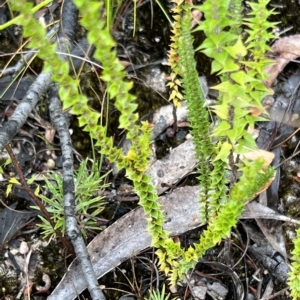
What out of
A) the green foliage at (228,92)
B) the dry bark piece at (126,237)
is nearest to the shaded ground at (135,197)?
the dry bark piece at (126,237)

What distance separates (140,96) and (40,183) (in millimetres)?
543

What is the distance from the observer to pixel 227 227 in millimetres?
1229

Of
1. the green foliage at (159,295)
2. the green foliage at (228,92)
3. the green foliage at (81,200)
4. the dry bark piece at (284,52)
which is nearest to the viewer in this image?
the green foliage at (228,92)

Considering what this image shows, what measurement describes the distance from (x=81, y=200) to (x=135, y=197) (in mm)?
213

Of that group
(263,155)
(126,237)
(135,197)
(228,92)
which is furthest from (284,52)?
(228,92)

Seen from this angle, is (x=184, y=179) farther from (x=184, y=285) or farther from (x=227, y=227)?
(x=227, y=227)

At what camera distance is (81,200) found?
180 cm

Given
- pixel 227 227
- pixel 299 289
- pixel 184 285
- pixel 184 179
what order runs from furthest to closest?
pixel 184 179 → pixel 184 285 → pixel 299 289 → pixel 227 227

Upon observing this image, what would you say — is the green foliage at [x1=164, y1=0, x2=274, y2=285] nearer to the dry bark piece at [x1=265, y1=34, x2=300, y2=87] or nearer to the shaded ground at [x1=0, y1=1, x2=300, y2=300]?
the shaded ground at [x1=0, y1=1, x2=300, y2=300]

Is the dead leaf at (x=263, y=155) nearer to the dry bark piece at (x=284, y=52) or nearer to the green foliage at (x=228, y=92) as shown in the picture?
the dry bark piece at (x=284, y=52)

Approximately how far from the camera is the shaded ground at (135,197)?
1.79m

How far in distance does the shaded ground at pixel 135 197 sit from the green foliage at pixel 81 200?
2.1 inches

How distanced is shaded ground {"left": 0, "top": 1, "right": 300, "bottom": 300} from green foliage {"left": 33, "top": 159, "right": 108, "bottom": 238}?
0.17 ft

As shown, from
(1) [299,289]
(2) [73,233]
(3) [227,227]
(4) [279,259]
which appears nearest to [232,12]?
(3) [227,227]
